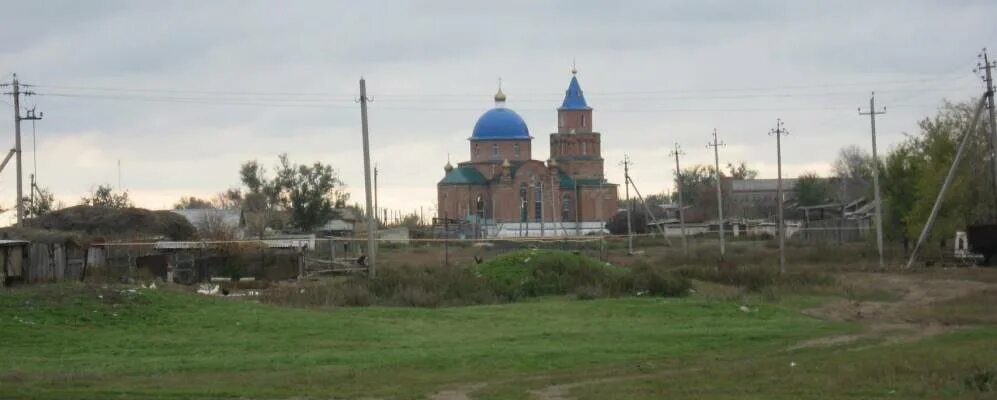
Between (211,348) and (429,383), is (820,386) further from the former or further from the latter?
(211,348)

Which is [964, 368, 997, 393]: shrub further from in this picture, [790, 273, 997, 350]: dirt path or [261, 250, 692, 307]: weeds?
[261, 250, 692, 307]: weeds

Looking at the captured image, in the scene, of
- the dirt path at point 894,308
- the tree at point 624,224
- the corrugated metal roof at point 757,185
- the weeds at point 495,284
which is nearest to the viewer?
the dirt path at point 894,308

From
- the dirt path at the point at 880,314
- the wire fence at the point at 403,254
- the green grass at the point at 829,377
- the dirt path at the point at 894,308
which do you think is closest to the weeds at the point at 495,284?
the wire fence at the point at 403,254

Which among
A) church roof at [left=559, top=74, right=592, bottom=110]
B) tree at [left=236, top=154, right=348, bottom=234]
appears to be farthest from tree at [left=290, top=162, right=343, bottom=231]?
church roof at [left=559, top=74, right=592, bottom=110]

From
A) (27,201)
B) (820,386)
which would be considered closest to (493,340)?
(820,386)

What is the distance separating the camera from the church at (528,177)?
104 m

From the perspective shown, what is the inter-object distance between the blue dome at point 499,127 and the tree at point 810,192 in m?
24.8

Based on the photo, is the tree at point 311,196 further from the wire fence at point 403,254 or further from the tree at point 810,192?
the tree at point 810,192

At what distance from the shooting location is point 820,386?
18.3 meters

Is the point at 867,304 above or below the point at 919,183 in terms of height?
below

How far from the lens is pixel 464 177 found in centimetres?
10619

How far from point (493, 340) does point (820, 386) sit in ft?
26.5

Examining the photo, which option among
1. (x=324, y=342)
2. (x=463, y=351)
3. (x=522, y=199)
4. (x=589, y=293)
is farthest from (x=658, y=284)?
(x=522, y=199)

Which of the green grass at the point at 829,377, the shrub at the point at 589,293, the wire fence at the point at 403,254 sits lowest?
the green grass at the point at 829,377
